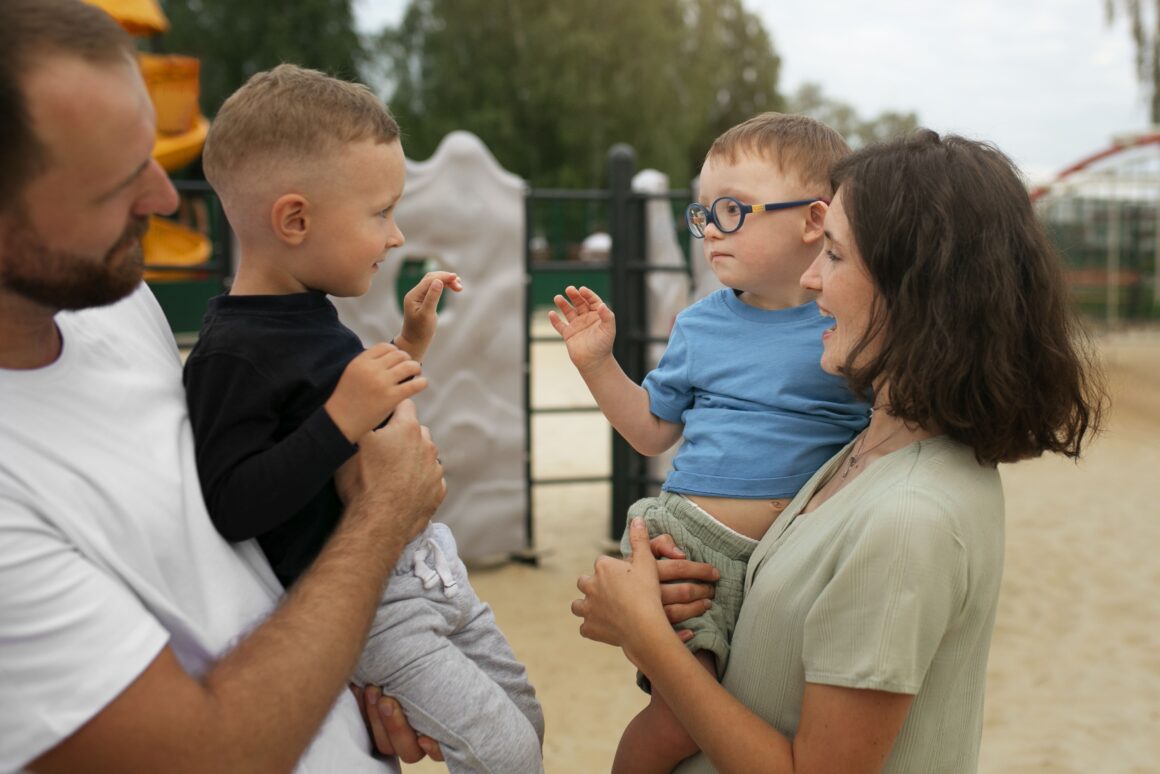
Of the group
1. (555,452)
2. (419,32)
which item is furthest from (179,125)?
(419,32)

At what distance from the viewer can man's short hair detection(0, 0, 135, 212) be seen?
1136mm

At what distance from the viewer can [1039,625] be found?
579cm

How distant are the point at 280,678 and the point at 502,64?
2978cm

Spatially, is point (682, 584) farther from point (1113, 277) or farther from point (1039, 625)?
point (1113, 277)

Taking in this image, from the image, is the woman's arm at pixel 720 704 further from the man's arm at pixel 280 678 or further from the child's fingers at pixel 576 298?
the child's fingers at pixel 576 298

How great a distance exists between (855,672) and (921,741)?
0.62 ft

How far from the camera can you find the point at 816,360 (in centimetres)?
197

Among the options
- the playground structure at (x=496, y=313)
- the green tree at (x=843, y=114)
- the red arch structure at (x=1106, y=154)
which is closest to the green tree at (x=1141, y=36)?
the red arch structure at (x=1106, y=154)

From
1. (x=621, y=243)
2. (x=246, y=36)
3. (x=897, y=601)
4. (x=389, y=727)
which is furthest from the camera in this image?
(x=246, y=36)

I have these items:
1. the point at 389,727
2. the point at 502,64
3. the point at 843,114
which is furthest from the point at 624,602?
the point at 843,114

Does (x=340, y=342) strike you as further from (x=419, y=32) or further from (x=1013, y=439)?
(x=419, y=32)

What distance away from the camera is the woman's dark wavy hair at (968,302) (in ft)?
4.79

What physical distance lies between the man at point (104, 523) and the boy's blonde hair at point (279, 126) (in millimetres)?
310

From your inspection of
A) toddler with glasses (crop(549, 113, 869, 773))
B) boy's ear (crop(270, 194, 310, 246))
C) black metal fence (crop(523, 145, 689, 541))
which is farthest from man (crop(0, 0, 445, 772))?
black metal fence (crop(523, 145, 689, 541))
